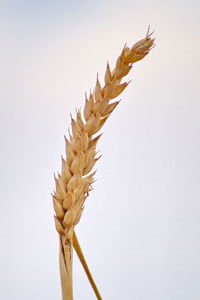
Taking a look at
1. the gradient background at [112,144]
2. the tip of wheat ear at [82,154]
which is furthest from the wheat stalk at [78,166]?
the gradient background at [112,144]

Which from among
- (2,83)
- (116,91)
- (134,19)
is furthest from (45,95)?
(116,91)

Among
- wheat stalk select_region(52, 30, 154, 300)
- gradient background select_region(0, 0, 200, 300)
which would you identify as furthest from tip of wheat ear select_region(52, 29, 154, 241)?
gradient background select_region(0, 0, 200, 300)

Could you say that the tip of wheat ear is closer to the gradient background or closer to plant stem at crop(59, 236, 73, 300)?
plant stem at crop(59, 236, 73, 300)

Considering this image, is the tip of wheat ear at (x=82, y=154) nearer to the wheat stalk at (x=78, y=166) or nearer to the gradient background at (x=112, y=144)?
the wheat stalk at (x=78, y=166)

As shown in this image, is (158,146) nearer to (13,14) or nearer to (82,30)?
(82,30)

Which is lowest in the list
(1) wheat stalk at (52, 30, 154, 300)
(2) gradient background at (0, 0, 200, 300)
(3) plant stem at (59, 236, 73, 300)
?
(3) plant stem at (59, 236, 73, 300)

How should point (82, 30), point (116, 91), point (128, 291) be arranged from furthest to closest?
point (82, 30) → point (128, 291) → point (116, 91)
